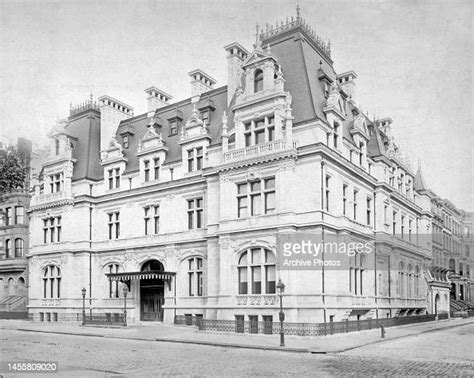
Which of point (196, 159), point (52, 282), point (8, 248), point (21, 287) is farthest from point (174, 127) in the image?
point (8, 248)

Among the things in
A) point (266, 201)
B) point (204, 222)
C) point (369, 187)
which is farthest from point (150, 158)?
point (369, 187)

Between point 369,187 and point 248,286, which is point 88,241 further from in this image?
point 369,187

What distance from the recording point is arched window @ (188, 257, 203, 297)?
37469 millimetres

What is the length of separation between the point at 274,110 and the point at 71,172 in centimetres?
2024

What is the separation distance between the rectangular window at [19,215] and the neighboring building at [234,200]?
26.8 ft

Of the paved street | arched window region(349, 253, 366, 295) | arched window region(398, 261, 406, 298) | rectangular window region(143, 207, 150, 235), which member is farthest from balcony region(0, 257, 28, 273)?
arched window region(398, 261, 406, 298)

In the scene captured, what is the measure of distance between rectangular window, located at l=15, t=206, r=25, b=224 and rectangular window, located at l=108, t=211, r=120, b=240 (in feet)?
49.5

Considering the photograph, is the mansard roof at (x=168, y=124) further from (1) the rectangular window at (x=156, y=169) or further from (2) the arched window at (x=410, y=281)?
(2) the arched window at (x=410, y=281)

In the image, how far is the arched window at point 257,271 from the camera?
3228 centimetres

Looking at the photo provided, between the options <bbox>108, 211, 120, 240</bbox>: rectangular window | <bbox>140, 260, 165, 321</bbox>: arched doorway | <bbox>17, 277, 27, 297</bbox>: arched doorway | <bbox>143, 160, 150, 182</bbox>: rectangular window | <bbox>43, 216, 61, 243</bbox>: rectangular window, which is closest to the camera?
<bbox>140, 260, 165, 321</bbox>: arched doorway

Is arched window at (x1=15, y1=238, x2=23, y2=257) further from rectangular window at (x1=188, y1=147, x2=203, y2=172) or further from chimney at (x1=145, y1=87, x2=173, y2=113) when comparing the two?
rectangular window at (x1=188, y1=147, x2=203, y2=172)

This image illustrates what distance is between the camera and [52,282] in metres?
44.9

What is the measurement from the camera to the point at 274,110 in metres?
32.9

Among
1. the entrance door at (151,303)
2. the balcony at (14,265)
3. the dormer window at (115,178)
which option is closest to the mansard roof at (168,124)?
the dormer window at (115,178)
